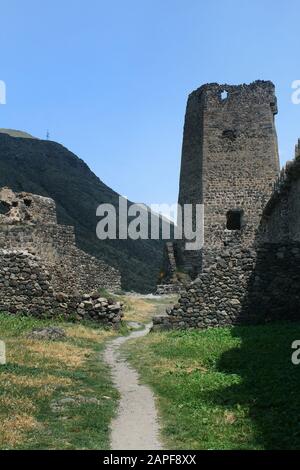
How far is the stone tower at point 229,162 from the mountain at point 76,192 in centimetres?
1679

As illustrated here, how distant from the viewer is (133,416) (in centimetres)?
821

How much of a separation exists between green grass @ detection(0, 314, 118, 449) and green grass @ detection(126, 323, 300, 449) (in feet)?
3.24

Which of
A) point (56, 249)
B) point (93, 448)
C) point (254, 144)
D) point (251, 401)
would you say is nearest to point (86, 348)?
point (251, 401)

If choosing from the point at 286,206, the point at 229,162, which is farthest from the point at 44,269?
the point at 229,162

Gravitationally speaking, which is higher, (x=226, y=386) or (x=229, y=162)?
(x=229, y=162)

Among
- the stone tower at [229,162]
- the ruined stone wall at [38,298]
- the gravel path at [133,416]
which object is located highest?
the stone tower at [229,162]

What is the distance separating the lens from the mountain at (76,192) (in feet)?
192

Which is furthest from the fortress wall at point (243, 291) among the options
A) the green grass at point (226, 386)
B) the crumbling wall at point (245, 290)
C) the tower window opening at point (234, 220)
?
the tower window opening at point (234, 220)

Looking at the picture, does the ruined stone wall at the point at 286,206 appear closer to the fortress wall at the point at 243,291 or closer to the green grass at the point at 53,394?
the fortress wall at the point at 243,291

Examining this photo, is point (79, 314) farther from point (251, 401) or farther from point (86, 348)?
point (251, 401)

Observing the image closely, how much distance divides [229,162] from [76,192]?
1845 inches

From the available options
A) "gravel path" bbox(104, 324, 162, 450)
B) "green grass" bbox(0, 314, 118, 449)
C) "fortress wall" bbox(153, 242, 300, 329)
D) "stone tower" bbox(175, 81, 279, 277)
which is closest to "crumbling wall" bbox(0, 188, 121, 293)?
"fortress wall" bbox(153, 242, 300, 329)

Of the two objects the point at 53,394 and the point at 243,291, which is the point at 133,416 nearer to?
the point at 53,394

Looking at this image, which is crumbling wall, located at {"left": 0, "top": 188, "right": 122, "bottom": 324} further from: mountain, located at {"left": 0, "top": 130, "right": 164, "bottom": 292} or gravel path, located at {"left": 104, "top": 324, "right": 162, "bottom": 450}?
mountain, located at {"left": 0, "top": 130, "right": 164, "bottom": 292}
